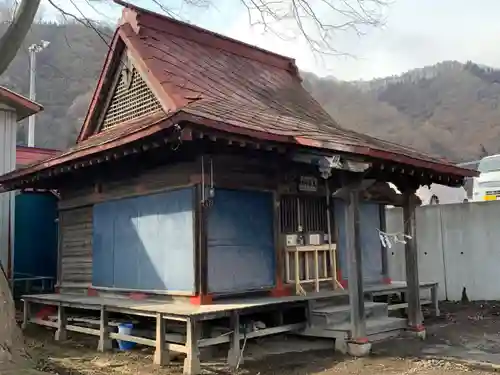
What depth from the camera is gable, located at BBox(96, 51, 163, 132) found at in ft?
28.5

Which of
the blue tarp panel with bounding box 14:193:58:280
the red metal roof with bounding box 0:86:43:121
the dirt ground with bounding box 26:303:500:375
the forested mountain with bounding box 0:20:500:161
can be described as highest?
the forested mountain with bounding box 0:20:500:161

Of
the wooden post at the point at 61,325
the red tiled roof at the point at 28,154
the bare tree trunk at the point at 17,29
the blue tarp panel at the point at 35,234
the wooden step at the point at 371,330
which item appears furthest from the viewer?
the red tiled roof at the point at 28,154

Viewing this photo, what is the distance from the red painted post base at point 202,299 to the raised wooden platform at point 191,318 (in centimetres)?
9

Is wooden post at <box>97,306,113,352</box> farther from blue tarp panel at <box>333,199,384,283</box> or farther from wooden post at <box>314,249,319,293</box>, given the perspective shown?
blue tarp panel at <box>333,199,384,283</box>

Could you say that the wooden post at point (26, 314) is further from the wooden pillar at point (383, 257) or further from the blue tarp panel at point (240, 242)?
the wooden pillar at point (383, 257)

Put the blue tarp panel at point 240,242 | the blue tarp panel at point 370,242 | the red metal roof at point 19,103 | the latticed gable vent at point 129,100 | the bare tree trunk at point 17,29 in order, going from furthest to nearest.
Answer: the red metal roof at point 19,103 → the blue tarp panel at point 370,242 → the latticed gable vent at point 129,100 → the blue tarp panel at point 240,242 → the bare tree trunk at point 17,29

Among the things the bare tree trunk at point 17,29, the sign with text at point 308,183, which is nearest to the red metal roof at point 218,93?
the sign with text at point 308,183

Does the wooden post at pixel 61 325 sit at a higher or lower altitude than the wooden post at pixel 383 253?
lower

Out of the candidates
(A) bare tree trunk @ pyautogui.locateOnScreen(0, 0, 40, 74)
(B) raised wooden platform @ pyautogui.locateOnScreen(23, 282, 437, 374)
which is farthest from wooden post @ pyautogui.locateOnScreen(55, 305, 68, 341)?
(A) bare tree trunk @ pyautogui.locateOnScreen(0, 0, 40, 74)

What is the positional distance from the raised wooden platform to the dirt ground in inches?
8.5

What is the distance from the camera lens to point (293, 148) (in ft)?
23.0

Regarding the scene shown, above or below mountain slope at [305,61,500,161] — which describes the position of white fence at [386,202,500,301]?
below

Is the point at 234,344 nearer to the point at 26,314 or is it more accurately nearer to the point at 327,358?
the point at 327,358

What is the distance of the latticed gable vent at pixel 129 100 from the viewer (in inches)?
340
